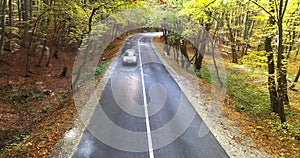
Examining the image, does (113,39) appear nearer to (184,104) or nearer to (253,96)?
(253,96)

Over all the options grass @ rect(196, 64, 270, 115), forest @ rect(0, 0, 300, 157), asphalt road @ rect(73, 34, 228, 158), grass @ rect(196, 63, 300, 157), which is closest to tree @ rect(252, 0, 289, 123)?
forest @ rect(0, 0, 300, 157)

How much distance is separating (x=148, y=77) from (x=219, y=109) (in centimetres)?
714

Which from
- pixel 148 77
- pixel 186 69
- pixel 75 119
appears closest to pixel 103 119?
pixel 75 119

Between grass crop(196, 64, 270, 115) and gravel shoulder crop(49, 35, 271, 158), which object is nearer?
gravel shoulder crop(49, 35, 271, 158)

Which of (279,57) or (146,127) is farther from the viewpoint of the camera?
(279,57)

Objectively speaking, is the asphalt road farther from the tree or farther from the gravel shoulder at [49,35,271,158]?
the tree

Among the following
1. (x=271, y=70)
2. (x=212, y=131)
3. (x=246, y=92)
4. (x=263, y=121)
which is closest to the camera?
(x=212, y=131)

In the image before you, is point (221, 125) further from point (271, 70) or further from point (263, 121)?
point (271, 70)

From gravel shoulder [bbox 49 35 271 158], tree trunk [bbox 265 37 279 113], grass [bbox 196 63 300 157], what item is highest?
tree trunk [bbox 265 37 279 113]

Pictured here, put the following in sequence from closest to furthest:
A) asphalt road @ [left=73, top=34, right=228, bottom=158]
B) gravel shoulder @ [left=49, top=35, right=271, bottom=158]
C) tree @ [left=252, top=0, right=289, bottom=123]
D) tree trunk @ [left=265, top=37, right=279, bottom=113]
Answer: asphalt road @ [left=73, top=34, right=228, bottom=158] → gravel shoulder @ [left=49, top=35, right=271, bottom=158] → tree @ [left=252, top=0, right=289, bottom=123] → tree trunk @ [left=265, top=37, right=279, bottom=113]

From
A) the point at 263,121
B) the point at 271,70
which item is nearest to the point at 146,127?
the point at 263,121

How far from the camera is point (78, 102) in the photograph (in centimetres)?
1314

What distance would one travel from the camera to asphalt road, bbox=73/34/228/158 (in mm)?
8023

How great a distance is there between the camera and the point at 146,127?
9.90 metres
